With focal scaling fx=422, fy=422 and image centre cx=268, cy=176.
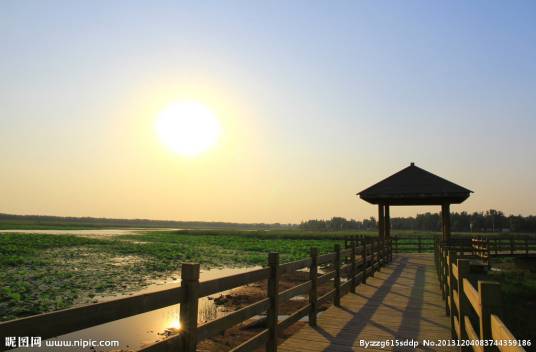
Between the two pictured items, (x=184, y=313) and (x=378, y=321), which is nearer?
(x=184, y=313)

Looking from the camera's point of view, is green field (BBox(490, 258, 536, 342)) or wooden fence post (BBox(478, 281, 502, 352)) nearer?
wooden fence post (BBox(478, 281, 502, 352))

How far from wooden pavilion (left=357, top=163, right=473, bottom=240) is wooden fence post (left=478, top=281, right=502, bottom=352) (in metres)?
15.4

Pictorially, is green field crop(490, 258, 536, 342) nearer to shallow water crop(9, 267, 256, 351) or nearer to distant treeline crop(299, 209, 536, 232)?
shallow water crop(9, 267, 256, 351)

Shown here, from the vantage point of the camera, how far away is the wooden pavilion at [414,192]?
694 inches

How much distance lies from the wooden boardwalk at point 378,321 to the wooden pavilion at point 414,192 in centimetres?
696

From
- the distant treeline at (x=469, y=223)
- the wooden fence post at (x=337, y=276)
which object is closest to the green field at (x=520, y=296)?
the wooden fence post at (x=337, y=276)

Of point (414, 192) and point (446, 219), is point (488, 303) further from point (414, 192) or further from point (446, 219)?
point (446, 219)

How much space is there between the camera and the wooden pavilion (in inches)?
694

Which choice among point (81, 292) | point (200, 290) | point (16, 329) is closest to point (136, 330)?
point (81, 292)

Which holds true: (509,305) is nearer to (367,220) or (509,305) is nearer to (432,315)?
(432,315)

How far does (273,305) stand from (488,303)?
287cm

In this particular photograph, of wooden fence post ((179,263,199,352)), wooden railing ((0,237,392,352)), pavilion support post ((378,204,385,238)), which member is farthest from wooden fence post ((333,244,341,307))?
pavilion support post ((378,204,385,238))

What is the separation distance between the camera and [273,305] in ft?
17.4

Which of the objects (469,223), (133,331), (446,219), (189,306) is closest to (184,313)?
(189,306)
